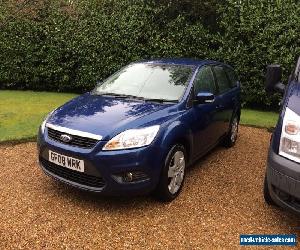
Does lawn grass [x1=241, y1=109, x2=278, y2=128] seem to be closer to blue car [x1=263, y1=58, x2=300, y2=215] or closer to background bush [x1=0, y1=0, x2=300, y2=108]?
background bush [x1=0, y1=0, x2=300, y2=108]

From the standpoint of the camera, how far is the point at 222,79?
20.4ft

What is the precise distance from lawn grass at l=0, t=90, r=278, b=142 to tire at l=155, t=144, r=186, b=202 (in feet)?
10.8

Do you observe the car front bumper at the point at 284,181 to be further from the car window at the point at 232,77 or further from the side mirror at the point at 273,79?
the car window at the point at 232,77

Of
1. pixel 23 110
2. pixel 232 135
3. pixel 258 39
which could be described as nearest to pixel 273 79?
pixel 232 135

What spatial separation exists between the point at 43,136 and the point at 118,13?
6836 millimetres

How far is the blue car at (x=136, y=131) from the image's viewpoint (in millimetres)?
4027

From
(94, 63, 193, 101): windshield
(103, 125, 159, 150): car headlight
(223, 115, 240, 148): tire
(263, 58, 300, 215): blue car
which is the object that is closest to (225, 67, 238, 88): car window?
(223, 115, 240, 148): tire

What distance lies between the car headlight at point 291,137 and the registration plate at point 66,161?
202 centimetres

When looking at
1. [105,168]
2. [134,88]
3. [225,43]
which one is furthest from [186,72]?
[225,43]

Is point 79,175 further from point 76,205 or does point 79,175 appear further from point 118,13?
point 118,13

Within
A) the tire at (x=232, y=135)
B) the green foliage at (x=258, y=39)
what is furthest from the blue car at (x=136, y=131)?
the green foliage at (x=258, y=39)

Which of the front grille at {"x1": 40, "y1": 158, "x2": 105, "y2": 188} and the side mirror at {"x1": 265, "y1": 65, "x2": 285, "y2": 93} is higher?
the side mirror at {"x1": 265, "y1": 65, "x2": 285, "y2": 93}

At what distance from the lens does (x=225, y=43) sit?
950 centimetres

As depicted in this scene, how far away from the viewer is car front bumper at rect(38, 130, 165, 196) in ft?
13.0
